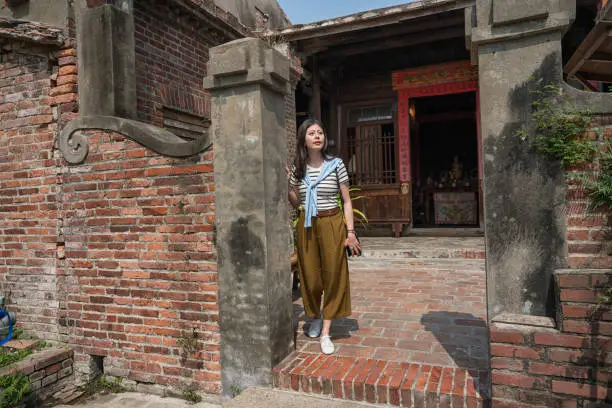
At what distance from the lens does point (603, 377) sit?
2.06 metres

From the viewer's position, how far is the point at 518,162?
89.2 inches

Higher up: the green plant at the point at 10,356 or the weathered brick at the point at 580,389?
the weathered brick at the point at 580,389

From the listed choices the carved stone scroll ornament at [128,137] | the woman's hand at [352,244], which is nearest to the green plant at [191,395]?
the woman's hand at [352,244]

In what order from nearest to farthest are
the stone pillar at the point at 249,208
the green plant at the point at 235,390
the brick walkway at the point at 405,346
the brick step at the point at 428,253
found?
the brick walkway at the point at 405,346
the stone pillar at the point at 249,208
the green plant at the point at 235,390
the brick step at the point at 428,253

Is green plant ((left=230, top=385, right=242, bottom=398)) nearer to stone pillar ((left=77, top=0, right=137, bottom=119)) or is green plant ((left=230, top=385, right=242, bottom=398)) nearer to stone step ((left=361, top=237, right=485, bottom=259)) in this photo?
stone pillar ((left=77, top=0, right=137, bottom=119))

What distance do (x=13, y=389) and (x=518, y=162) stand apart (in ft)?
13.2

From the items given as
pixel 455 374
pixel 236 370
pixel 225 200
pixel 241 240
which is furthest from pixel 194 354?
pixel 455 374

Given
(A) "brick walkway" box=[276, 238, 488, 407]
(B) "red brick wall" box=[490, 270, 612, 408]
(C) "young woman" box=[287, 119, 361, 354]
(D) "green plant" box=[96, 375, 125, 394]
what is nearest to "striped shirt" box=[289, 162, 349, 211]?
(C) "young woman" box=[287, 119, 361, 354]

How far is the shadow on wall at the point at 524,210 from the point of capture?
2.21 metres

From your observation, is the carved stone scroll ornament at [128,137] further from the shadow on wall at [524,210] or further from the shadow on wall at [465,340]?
the shadow on wall at [465,340]

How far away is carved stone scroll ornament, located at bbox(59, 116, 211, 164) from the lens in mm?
3156

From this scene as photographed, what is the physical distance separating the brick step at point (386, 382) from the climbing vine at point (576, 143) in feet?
4.20

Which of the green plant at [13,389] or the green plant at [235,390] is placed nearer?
the green plant at [235,390]

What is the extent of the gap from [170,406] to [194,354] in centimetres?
45
